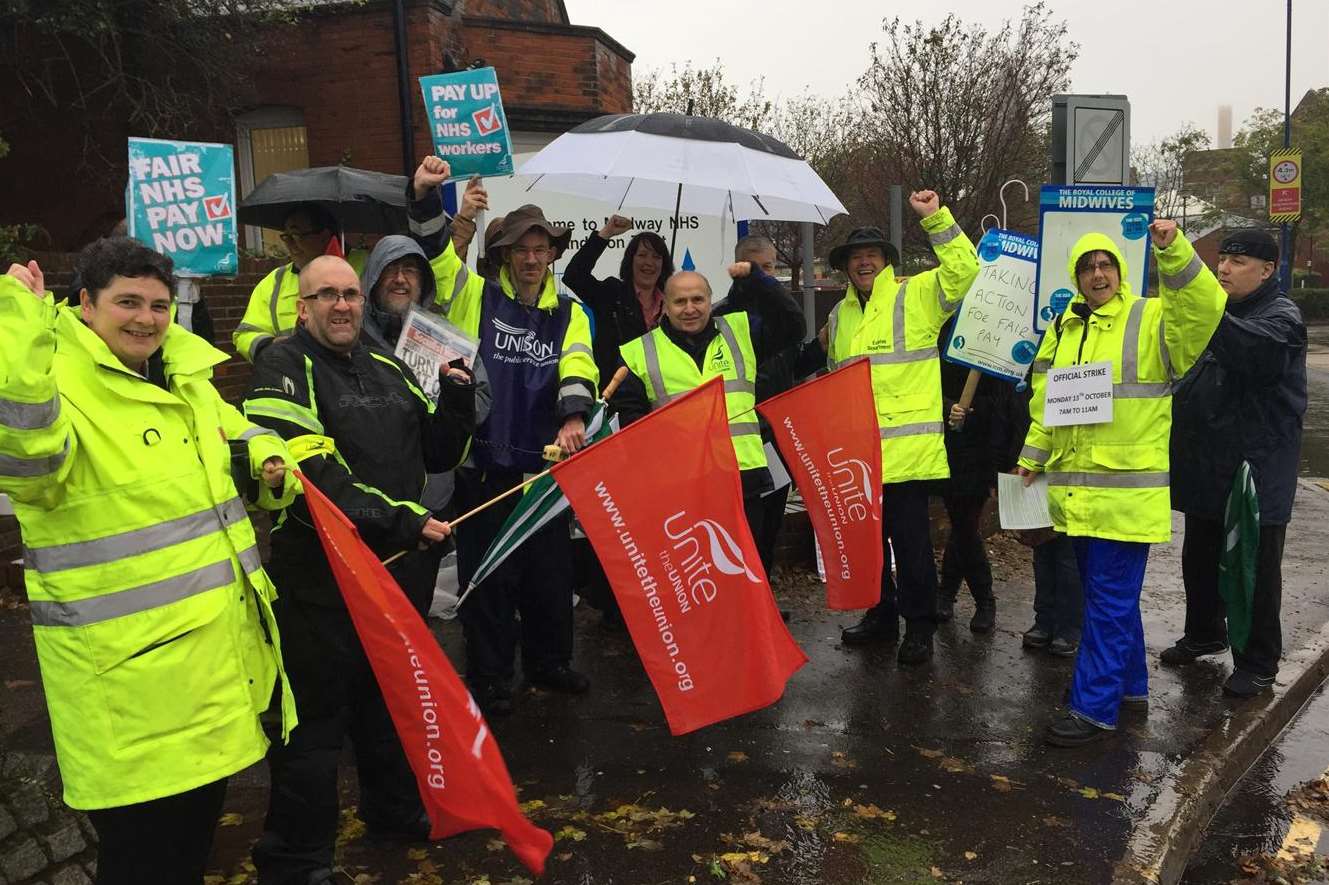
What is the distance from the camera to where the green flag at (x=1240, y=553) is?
4973 mm

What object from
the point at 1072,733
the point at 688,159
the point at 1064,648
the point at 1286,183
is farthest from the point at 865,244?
the point at 1286,183

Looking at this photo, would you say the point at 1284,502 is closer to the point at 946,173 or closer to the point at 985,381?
the point at 985,381

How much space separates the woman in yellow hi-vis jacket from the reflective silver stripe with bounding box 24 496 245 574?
349 cm

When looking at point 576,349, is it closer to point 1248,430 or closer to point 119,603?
point 119,603

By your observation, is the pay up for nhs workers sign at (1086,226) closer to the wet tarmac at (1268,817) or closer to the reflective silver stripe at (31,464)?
the wet tarmac at (1268,817)

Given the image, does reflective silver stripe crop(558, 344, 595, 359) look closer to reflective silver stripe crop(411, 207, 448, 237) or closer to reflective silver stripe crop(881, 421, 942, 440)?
reflective silver stripe crop(411, 207, 448, 237)

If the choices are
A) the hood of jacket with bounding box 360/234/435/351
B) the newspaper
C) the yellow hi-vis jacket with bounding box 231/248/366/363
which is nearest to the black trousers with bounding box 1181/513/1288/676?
the newspaper

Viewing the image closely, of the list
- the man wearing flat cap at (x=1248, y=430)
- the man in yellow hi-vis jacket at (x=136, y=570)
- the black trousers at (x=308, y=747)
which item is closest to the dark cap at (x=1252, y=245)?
the man wearing flat cap at (x=1248, y=430)

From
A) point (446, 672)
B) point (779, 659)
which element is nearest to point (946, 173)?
point (779, 659)

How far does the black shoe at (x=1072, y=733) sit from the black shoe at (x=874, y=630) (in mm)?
1360

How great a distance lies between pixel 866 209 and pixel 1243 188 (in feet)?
111

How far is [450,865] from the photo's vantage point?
3.52 meters

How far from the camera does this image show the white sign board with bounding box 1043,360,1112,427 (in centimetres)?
447

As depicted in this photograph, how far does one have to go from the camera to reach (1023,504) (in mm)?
5031
